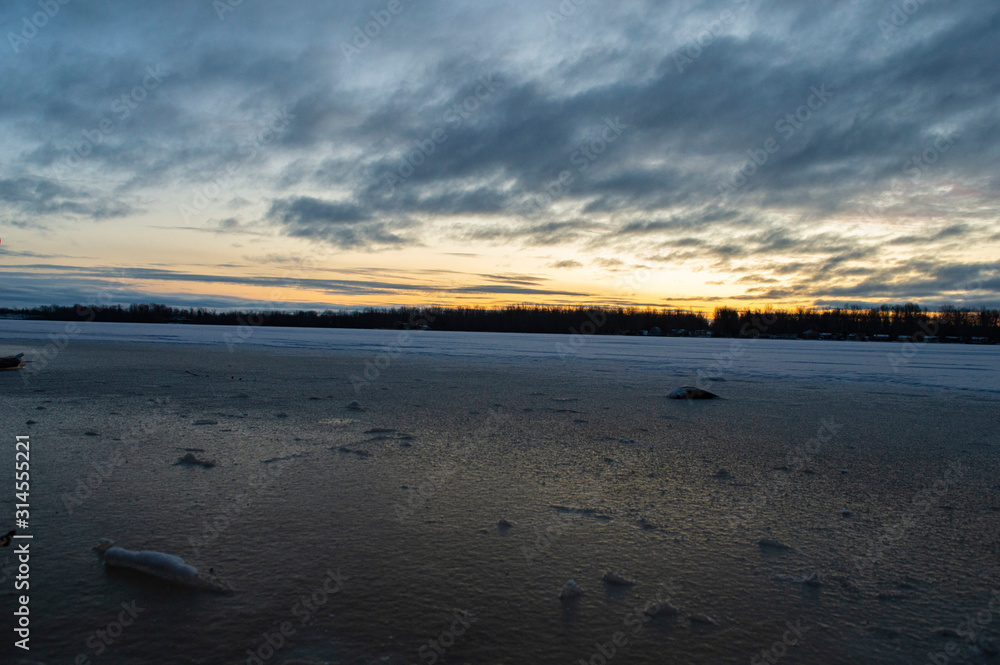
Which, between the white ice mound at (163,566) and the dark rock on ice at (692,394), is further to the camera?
the dark rock on ice at (692,394)

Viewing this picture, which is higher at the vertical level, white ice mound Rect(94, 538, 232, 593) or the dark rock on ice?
the dark rock on ice

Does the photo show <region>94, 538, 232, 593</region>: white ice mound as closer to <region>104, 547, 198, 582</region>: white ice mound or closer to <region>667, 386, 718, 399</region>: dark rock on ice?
<region>104, 547, 198, 582</region>: white ice mound

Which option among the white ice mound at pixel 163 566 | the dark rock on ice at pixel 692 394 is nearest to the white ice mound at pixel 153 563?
the white ice mound at pixel 163 566

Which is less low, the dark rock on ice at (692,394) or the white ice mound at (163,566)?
the dark rock on ice at (692,394)

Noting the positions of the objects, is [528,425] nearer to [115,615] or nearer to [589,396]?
[589,396]

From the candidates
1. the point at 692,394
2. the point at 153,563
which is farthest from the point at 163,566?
the point at 692,394

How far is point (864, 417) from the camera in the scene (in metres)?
9.12

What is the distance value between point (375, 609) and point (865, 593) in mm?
2721

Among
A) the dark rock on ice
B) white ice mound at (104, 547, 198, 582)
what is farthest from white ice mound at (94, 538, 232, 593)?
the dark rock on ice

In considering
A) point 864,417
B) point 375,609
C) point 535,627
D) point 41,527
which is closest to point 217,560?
point 375,609

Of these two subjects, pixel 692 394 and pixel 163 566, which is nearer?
pixel 163 566

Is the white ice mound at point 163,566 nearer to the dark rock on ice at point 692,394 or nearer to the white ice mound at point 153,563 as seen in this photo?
the white ice mound at point 153,563

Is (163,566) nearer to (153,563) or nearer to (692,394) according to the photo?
(153,563)

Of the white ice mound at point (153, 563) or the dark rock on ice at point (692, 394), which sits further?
the dark rock on ice at point (692, 394)
